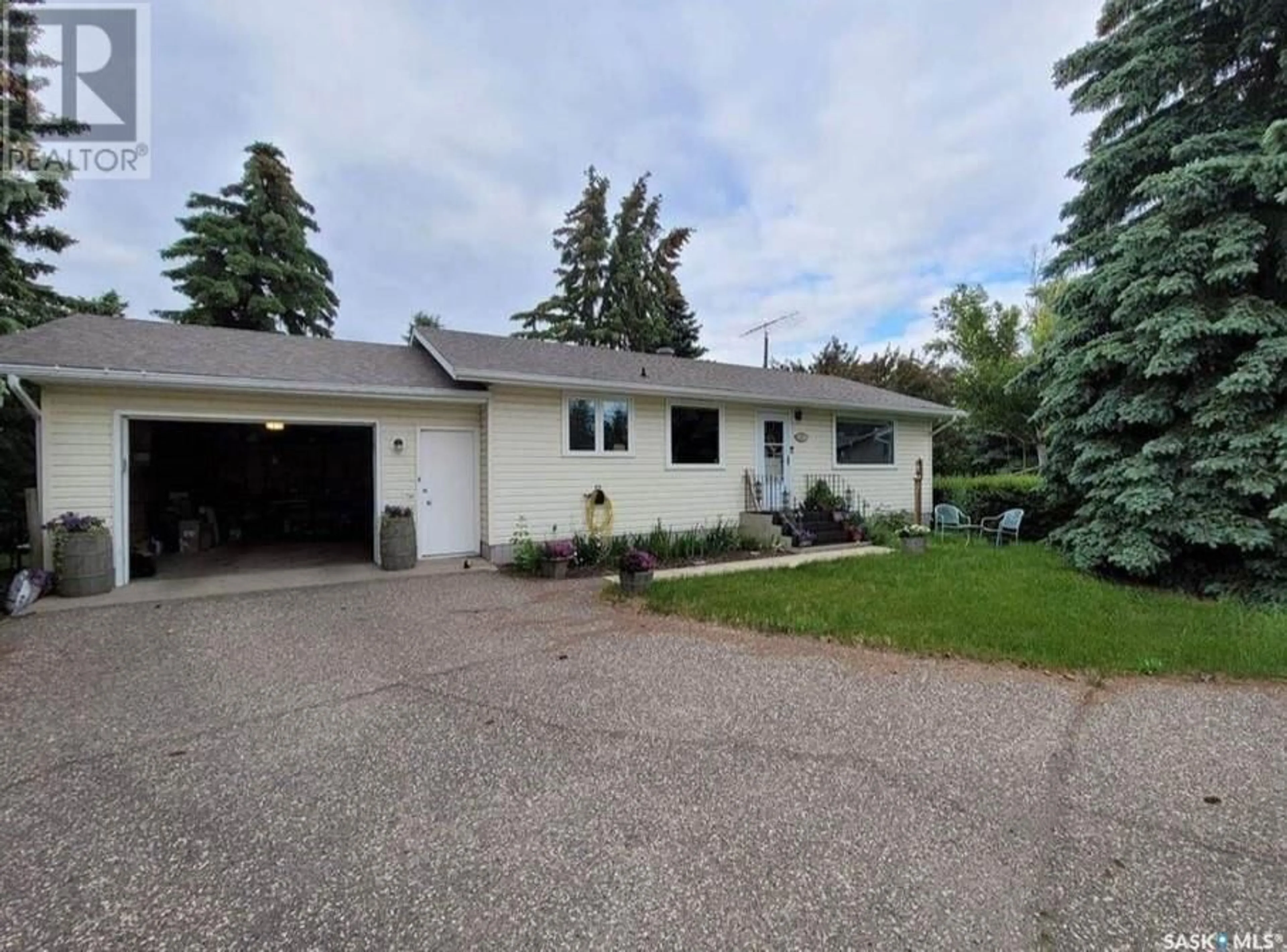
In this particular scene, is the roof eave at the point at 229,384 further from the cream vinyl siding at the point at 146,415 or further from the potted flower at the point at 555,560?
the potted flower at the point at 555,560

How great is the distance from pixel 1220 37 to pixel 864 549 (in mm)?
8582

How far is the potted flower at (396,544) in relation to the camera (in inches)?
337

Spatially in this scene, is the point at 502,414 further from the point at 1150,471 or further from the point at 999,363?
the point at 999,363

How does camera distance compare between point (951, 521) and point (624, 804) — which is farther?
point (951, 521)

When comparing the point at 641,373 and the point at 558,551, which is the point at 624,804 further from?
the point at 641,373

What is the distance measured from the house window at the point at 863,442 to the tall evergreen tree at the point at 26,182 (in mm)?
12774

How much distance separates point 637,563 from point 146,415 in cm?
662

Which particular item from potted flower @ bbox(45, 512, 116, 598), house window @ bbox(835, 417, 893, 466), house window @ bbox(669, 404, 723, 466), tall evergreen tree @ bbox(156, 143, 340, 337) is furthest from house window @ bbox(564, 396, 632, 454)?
tall evergreen tree @ bbox(156, 143, 340, 337)

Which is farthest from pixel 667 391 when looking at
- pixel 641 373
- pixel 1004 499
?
pixel 1004 499

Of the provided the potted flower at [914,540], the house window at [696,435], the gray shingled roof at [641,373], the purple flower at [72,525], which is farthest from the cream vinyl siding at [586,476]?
the purple flower at [72,525]

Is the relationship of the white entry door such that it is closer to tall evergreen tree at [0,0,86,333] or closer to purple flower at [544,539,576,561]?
purple flower at [544,539,576,561]

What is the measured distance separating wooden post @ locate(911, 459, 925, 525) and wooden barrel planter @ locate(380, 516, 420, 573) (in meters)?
9.97

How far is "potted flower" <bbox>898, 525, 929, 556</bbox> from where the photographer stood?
10.2 metres

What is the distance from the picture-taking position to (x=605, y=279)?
2664 centimetres
